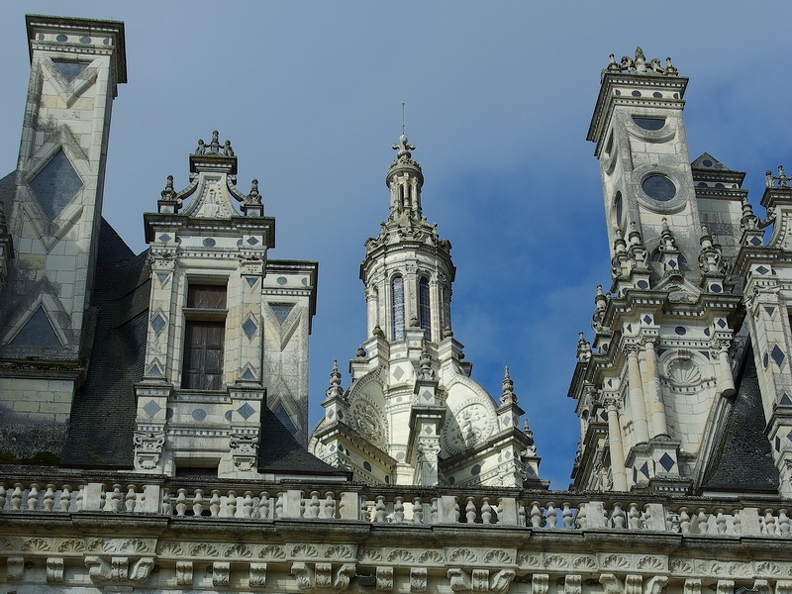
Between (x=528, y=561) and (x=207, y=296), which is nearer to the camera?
(x=528, y=561)

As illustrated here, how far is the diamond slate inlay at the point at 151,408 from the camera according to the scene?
2509cm

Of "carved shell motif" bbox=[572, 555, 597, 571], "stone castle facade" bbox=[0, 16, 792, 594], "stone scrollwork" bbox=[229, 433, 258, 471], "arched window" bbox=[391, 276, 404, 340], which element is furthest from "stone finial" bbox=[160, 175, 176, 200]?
"arched window" bbox=[391, 276, 404, 340]

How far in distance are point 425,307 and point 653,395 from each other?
842 inches

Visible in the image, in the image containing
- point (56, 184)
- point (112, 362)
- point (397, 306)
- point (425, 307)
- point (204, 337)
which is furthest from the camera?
point (425, 307)

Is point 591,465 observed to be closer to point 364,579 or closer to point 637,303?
point 637,303

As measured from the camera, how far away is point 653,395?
28.6 metres

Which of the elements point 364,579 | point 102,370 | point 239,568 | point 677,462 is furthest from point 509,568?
point 102,370

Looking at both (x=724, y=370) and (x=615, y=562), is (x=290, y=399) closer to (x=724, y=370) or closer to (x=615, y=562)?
(x=724, y=370)

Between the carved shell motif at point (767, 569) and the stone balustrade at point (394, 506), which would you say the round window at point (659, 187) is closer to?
the stone balustrade at point (394, 506)

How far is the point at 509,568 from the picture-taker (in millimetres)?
22234

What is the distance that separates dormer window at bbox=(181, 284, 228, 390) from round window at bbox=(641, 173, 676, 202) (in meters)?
9.44

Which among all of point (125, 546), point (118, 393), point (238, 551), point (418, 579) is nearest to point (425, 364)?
point (118, 393)

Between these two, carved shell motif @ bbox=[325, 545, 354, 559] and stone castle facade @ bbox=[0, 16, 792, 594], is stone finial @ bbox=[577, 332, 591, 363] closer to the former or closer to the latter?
stone castle facade @ bbox=[0, 16, 792, 594]

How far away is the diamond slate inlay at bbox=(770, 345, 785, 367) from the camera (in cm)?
2741
